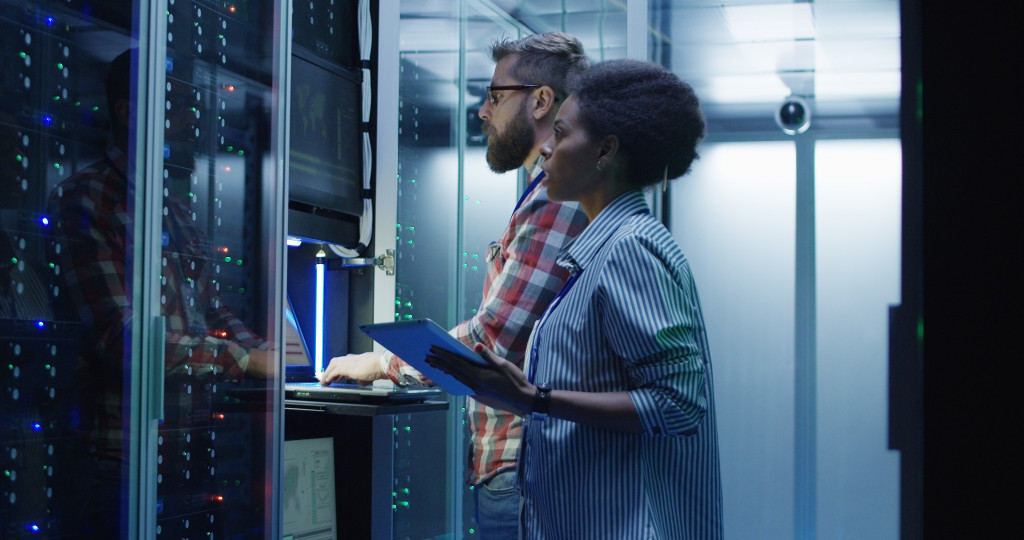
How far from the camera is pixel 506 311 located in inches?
72.3

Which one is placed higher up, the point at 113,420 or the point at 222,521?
the point at 113,420

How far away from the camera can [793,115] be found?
5129 millimetres

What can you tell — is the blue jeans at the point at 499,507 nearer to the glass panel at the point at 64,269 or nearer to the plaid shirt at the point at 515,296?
the plaid shirt at the point at 515,296

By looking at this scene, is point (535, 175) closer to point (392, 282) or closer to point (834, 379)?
point (392, 282)

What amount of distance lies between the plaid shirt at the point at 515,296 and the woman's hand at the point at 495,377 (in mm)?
350

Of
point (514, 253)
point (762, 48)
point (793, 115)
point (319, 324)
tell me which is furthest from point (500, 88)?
point (793, 115)

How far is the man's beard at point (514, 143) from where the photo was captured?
2.19m

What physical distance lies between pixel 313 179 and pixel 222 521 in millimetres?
1316

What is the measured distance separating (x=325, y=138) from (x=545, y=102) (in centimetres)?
127

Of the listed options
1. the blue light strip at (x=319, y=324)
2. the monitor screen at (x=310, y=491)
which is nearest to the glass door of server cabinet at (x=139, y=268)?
the monitor screen at (x=310, y=491)

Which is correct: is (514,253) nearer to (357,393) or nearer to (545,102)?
(545,102)

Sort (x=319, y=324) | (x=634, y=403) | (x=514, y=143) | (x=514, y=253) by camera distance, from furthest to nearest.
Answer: (x=319, y=324), (x=514, y=143), (x=514, y=253), (x=634, y=403)

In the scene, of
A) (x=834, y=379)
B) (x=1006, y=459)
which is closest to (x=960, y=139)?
(x=1006, y=459)

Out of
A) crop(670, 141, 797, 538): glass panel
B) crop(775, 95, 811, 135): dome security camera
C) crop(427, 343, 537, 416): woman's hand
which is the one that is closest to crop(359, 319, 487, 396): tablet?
crop(427, 343, 537, 416): woman's hand
